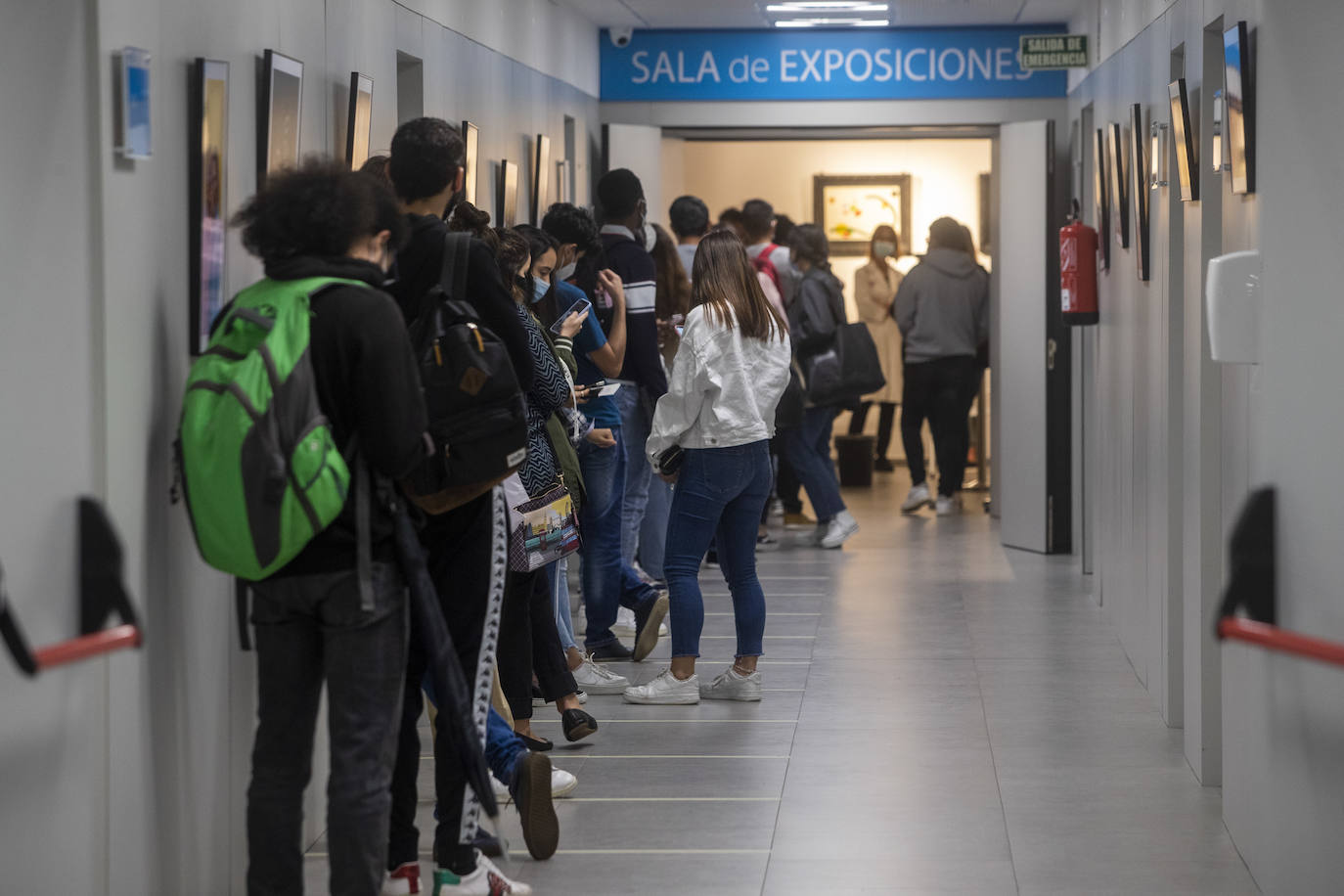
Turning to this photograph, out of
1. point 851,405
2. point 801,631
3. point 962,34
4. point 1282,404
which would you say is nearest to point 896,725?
point 801,631

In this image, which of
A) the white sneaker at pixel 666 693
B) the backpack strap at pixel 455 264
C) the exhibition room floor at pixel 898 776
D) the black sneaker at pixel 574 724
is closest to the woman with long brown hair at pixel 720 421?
the white sneaker at pixel 666 693

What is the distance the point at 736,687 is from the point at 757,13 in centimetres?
478

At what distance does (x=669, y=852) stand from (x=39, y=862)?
5.18ft

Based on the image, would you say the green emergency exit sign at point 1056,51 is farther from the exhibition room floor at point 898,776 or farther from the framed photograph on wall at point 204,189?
the framed photograph on wall at point 204,189

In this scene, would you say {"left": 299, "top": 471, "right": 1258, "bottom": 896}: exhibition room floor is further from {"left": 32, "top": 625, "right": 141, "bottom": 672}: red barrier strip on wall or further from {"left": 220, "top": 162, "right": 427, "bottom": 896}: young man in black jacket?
{"left": 32, "top": 625, "right": 141, "bottom": 672}: red barrier strip on wall

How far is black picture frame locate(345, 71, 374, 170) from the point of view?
4391 millimetres

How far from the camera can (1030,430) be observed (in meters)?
8.92

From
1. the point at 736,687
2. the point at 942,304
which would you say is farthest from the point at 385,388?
the point at 942,304

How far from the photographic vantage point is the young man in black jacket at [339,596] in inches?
113

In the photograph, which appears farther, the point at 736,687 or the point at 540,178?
the point at 540,178

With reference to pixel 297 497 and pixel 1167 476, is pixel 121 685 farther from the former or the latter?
pixel 1167 476

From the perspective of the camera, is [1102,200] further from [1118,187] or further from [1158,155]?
[1158,155]

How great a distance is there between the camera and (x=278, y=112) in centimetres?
375

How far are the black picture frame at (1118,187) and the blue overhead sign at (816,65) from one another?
3188mm
